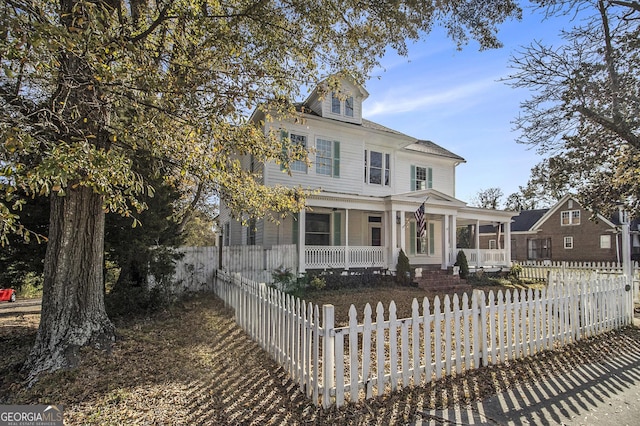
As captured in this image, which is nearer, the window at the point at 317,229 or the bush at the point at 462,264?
the window at the point at 317,229

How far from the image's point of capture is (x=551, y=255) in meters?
32.2

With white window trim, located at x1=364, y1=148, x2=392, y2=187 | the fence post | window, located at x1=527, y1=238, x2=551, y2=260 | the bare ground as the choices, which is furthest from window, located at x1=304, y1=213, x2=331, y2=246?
window, located at x1=527, y1=238, x2=551, y2=260

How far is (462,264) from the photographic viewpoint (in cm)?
1510

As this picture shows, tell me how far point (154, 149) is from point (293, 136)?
373 inches

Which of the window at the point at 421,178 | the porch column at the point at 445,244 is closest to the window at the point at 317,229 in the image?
the porch column at the point at 445,244

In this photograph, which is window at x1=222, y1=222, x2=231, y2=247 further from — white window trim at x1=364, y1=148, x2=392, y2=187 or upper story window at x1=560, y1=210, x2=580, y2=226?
upper story window at x1=560, y1=210, x2=580, y2=226

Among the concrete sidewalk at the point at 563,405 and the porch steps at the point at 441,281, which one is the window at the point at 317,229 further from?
the concrete sidewalk at the point at 563,405

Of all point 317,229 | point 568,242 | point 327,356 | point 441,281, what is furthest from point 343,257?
point 568,242

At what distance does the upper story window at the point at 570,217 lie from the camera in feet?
99.3

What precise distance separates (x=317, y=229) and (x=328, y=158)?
10.4 ft

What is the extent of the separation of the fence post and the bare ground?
160 mm

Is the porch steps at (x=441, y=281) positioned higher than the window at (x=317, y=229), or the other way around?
the window at (x=317, y=229)

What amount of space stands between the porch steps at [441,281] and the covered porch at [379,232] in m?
1.04

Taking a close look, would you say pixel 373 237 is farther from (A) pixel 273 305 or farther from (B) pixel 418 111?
(A) pixel 273 305
